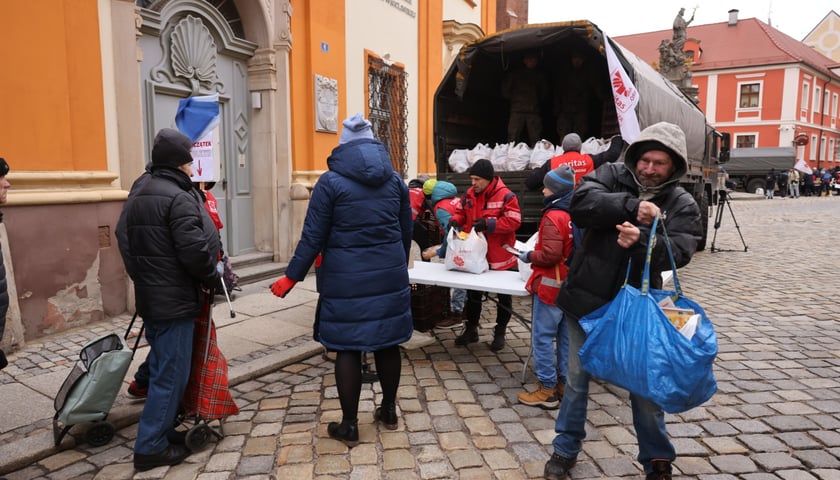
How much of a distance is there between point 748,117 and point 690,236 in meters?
46.4

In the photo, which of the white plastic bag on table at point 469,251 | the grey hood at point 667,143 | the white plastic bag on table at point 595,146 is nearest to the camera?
the grey hood at point 667,143

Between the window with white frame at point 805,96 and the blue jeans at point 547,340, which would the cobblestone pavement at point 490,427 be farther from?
the window with white frame at point 805,96

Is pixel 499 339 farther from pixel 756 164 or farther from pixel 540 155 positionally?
pixel 756 164

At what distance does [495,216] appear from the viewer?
4.93 meters

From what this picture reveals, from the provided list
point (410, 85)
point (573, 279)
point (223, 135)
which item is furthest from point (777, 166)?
point (573, 279)

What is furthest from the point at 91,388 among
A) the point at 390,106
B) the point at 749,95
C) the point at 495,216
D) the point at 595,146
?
the point at 749,95

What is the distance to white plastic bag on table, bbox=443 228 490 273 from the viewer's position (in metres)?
4.80

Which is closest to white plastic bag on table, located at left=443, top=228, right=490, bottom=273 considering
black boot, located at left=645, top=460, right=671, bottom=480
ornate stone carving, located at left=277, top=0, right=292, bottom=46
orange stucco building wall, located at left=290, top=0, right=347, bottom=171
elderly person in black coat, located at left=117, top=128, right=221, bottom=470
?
elderly person in black coat, located at left=117, top=128, right=221, bottom=470

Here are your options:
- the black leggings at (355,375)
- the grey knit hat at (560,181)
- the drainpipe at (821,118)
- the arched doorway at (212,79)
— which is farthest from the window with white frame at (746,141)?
the black leggings at (355,375)

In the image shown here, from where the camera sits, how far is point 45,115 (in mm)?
5230

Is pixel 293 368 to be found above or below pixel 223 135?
below

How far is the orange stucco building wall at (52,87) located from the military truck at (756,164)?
115ft

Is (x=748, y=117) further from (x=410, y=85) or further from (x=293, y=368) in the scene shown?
(x=293, y=368)

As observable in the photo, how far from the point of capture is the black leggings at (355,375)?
332 centimetres
